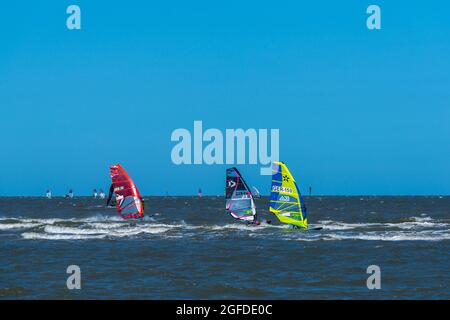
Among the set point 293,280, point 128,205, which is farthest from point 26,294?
point 128,205

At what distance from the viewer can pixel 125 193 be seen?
2116 inches

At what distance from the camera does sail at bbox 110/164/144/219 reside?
51906 mm

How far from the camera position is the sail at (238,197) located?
46.8m

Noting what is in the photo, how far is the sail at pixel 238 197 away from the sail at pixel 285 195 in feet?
11.4

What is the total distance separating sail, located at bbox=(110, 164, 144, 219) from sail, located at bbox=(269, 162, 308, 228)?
12844 mm
